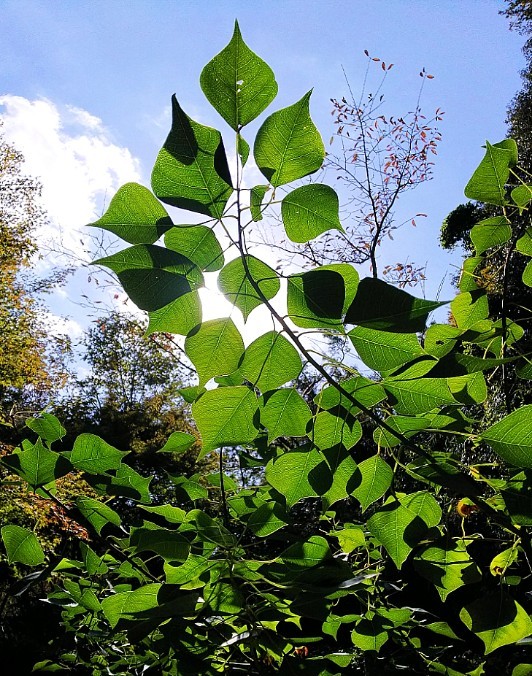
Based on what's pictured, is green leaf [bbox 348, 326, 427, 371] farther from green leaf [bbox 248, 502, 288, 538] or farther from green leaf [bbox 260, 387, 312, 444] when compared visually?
green leaf [bbox 248, 502, 288, 538]

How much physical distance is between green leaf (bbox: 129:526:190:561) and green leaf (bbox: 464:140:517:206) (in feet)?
1.02

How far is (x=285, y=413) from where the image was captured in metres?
0.32

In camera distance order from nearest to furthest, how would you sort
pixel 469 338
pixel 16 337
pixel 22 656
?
pixel 469 338
pixel 22 656
pixel 16 337

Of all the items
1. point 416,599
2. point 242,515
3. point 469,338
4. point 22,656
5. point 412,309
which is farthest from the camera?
point 22,656

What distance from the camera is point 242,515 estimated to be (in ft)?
1.77

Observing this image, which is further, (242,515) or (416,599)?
(416,599)

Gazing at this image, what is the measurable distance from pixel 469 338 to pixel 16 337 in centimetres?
882

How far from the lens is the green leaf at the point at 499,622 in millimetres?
408

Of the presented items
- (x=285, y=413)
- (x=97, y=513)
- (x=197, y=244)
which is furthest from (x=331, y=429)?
(x=97, y=513)

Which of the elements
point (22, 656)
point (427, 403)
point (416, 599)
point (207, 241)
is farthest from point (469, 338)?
point (22, 656)

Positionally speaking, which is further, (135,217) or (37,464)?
(37,464)

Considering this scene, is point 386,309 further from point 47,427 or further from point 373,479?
point 47,427

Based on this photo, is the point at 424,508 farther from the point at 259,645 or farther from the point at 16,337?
the point at 16,337

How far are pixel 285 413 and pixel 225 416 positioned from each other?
0.04 metres
